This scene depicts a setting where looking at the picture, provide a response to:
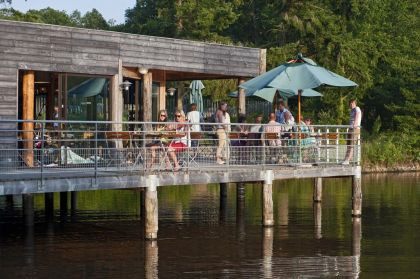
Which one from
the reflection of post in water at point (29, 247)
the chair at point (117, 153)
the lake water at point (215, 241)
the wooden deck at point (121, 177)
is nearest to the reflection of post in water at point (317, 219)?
the lake water at point (215, 241)

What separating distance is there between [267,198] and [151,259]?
5.28 meters

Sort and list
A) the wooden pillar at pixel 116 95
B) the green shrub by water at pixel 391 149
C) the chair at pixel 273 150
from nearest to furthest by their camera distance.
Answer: the chair at pixel 273 150 → the wooden pillar at pixel 116 95 → the green shrub by water at pixel 391 149

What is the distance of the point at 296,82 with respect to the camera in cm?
2564

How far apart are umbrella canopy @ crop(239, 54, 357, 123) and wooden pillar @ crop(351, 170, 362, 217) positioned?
2696 millimetres

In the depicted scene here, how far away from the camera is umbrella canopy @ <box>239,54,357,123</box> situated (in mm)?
25438

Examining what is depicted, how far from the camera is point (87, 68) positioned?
2534 cm

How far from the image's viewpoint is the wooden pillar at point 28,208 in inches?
923

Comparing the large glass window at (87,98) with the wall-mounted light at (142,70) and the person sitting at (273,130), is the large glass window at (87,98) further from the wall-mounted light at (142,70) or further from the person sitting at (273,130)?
the person sitting at (273,130)

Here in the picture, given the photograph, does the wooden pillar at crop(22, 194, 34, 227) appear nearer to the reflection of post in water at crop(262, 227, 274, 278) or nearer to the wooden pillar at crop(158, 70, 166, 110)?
the reflection of post in water at crop(262, 227, 274, 278)

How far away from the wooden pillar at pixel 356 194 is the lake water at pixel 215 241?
31 cm

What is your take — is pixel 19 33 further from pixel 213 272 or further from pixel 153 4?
pixel 153 4

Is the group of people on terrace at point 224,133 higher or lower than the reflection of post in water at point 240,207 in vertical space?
higher

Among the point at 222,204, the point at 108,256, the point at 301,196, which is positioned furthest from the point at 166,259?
the point at 301,196

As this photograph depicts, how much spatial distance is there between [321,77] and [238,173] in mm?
4024
